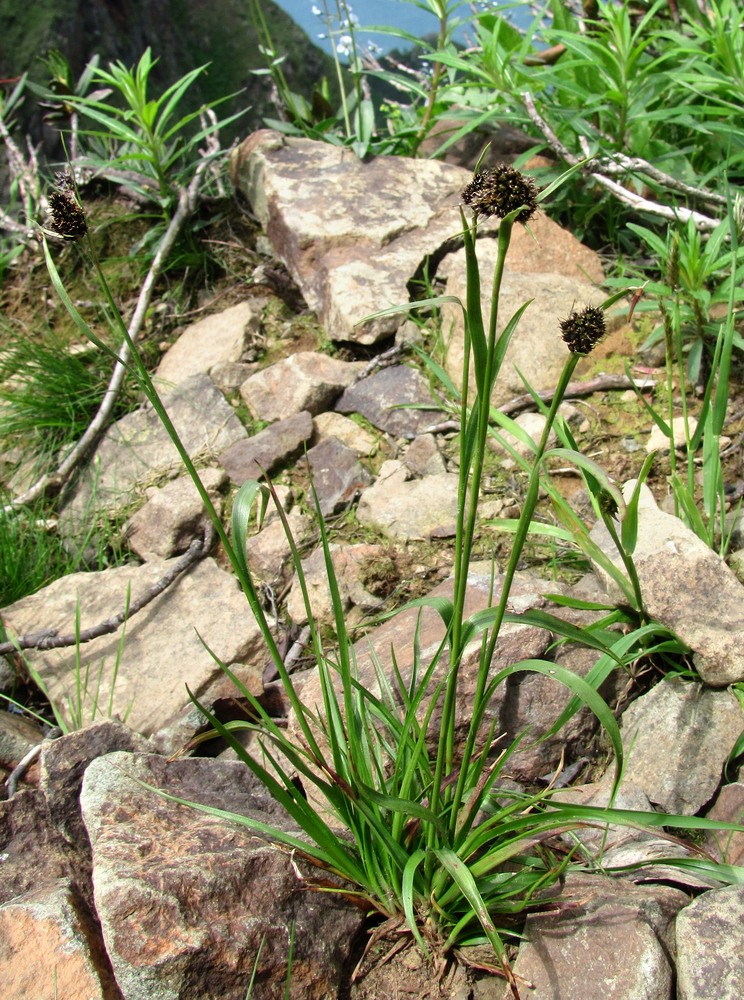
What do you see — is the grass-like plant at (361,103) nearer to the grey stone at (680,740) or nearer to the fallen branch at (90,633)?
the fallen branch at (90,633)

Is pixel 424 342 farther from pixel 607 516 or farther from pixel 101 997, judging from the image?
pixel 101 997

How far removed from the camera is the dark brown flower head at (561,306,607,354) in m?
1.09

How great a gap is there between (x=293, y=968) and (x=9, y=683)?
4.80 ft

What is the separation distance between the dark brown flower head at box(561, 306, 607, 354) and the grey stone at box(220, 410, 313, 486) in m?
2.01

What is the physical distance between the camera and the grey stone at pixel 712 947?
55.1 inches

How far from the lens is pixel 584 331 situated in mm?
1089

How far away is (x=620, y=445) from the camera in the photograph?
2824mm

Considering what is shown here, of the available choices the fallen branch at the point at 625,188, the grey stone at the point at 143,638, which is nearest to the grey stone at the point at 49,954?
the grey stone at the point at 143,638

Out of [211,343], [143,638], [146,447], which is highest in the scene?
[211,343]

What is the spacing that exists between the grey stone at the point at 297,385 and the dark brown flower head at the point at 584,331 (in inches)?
85.2

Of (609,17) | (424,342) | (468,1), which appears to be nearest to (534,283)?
(424,342)

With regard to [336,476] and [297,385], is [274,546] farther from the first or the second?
[297,385]

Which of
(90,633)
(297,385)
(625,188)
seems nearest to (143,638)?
(90,633)

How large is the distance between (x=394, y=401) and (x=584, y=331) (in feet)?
6.86
